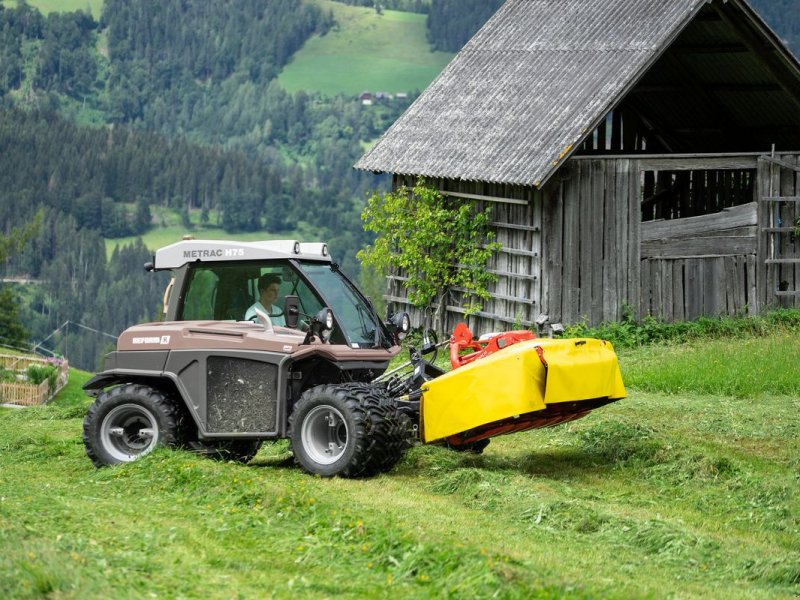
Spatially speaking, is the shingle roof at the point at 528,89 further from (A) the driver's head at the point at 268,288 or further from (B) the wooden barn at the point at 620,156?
(A) the driver's head at the point at 268,288

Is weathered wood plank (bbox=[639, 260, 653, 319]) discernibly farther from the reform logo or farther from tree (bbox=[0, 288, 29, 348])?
tree (bbox=[0, 288, 29, 348])

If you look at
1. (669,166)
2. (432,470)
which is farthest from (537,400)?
(669,166)

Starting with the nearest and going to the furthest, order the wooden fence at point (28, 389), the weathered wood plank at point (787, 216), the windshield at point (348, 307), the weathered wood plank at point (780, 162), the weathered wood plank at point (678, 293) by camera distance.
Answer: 1. the windshield at point (348, 307)
2. the weathered wood plank at point (678, 293)
3. the weathered wood plank at point (780, 162)
4. the weathered wood plank at point (787, 216)
5. the wooden fence at point (28, 389)

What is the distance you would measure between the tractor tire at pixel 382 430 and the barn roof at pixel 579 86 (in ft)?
34.1

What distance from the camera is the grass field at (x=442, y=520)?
8.59 metres

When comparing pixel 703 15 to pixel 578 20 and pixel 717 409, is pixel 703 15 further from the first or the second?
pixel 717 409

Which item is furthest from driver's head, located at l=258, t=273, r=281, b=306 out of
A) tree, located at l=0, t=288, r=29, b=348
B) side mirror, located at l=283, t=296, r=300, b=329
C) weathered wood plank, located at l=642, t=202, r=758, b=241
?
tree, located at l=0, t=288, r=29, b=348

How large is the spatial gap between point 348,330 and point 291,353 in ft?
2.03

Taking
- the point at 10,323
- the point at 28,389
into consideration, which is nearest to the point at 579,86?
the point at 28,389

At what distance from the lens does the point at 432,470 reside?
502 inches

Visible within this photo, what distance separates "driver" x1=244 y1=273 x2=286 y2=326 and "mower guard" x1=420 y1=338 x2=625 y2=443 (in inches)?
66.7

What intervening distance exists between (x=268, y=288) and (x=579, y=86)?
12.0 metres

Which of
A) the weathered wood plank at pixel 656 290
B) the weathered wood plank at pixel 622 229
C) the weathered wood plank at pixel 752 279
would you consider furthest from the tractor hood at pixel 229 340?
the weathered wood plank at pixel 752 279

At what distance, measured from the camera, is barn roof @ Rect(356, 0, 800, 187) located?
23.3 m
